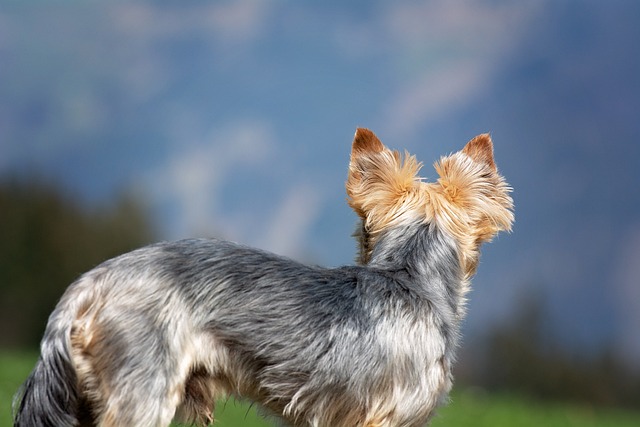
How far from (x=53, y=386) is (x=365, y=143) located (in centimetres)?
249

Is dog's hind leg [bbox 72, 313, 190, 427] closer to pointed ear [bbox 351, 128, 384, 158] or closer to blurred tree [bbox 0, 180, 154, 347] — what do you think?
pointed ear [bbox 351, 128, 384, 158]

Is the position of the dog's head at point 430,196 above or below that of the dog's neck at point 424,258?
above

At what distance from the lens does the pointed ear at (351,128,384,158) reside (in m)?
5.81

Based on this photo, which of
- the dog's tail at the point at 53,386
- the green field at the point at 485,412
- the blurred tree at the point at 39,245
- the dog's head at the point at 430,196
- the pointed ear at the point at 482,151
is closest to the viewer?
the dog's tail at the point at 53,386

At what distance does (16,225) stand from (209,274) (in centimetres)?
1322

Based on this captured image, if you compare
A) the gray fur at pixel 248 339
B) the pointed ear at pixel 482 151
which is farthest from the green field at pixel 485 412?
the gray fur at pixel 248 339

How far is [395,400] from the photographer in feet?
16.7

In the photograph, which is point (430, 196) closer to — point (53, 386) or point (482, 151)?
point (482, 151)

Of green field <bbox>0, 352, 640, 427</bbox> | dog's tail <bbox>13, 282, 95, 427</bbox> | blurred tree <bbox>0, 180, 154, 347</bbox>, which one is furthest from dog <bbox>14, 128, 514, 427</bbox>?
blurred tree <bbox>0, 180, 154, 347</bbox>

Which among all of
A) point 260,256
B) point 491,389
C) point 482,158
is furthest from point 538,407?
point 260,256

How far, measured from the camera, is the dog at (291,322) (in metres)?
4.55

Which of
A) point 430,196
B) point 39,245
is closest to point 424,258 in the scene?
Answer: point 430,196

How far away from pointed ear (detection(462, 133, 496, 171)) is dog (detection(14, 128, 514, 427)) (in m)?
0.08

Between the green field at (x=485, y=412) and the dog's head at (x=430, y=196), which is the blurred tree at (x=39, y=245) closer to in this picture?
the green field at (x=485, y=412)
